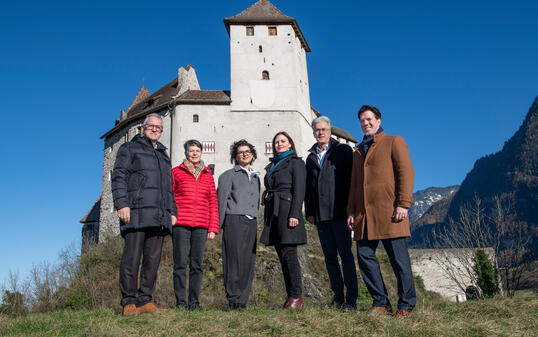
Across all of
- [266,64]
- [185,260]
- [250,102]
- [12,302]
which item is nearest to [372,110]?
[185,260]

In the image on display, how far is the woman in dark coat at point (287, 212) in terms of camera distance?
5.66 meters

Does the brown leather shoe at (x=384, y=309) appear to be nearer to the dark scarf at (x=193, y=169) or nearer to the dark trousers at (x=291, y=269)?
the dark trousers at (x=291, y=269)

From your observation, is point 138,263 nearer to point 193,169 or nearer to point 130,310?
point 130,310

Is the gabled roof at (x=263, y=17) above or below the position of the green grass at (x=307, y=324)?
above

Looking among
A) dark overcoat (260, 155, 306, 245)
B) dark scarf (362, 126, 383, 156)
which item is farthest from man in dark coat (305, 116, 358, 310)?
dark scarf (362, 126, 383, 156)

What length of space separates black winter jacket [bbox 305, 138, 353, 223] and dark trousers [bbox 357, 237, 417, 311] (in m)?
0.65

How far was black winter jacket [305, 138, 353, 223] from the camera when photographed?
560 centimetres

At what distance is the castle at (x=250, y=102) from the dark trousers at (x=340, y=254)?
78.2 ft

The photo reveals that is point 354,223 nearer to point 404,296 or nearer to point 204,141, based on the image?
point 404,296

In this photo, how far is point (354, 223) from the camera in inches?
205

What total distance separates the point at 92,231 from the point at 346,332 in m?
43.3

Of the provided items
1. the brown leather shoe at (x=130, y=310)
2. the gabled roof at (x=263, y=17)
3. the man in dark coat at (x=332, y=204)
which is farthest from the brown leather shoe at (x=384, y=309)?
the gabled roof at (x=263, y=17)

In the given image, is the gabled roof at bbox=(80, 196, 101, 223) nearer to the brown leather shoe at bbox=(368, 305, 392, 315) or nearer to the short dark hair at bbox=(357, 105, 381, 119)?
the short dark hair at bbox=(357, 105, 381, 119)

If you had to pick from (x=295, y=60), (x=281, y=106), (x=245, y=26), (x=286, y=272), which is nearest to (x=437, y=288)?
(x=281, y=106)
